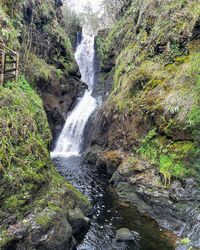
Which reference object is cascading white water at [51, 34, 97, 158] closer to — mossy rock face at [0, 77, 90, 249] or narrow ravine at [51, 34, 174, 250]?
narrow ravine at [51, 34, 174, 250]

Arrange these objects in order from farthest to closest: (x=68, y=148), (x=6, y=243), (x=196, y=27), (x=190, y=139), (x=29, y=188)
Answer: (x=68, y=148)
(x=196, y=27)
(x=190, y=139)
(x=29, y=188)
(x=6, y=243)

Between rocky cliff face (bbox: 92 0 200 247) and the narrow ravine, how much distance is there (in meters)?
0.75

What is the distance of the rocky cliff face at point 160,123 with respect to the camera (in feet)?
40.8

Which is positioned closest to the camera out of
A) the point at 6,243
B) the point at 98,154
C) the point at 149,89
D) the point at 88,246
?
the point at 6,243

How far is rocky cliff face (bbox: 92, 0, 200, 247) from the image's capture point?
12438mm

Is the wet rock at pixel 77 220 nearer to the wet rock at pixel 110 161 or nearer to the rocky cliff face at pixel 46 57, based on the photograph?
the wet rock at pixel 110 161

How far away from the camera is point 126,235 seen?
10617 mm

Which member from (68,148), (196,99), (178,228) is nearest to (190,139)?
(196,99)

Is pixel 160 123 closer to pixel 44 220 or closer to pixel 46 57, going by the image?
pixel 44 220

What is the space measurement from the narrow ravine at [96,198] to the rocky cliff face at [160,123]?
0.75 meters

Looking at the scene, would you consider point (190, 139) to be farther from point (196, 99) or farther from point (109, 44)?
point (109, 44)

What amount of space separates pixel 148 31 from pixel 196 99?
8.63m

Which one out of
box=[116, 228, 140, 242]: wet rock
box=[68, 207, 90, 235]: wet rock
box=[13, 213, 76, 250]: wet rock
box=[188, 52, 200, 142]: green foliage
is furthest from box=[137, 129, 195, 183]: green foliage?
box=[13, 213, 76, 250]: wet rock

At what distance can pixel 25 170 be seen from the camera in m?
9.66
